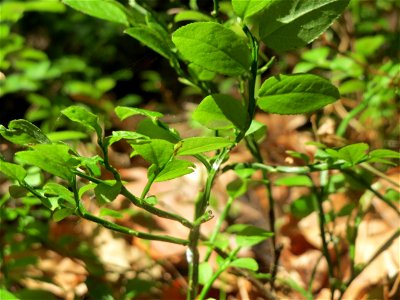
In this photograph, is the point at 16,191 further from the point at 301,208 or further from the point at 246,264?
the point at 301,208

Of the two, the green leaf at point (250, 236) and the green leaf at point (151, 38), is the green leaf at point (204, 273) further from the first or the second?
the green leaf at point (151, 38)

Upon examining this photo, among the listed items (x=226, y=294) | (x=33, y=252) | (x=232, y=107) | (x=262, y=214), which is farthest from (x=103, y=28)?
(x=232, y=107)

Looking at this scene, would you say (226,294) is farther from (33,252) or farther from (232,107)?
(232,107)

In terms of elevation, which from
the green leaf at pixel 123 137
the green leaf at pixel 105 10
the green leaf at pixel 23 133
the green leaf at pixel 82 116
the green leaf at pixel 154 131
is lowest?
the green leaf at pixel 154 131

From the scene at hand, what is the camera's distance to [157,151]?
56cm

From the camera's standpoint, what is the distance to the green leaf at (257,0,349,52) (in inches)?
22.4

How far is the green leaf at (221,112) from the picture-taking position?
1.99 ft

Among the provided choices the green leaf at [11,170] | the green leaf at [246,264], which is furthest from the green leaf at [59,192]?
the green leaf at [246,264]

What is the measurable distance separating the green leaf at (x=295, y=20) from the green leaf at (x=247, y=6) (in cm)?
2

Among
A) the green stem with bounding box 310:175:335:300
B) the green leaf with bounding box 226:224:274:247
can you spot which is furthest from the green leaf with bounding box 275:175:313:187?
the green leaf with bounding box 226:224:274:247

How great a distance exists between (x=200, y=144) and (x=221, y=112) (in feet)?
0.23

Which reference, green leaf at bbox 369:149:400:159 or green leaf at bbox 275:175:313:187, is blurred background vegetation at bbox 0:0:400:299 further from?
green leaf at bbox 369:149:400:159

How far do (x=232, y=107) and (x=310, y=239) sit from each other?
2.85ft

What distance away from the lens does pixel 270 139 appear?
6.88 ft
